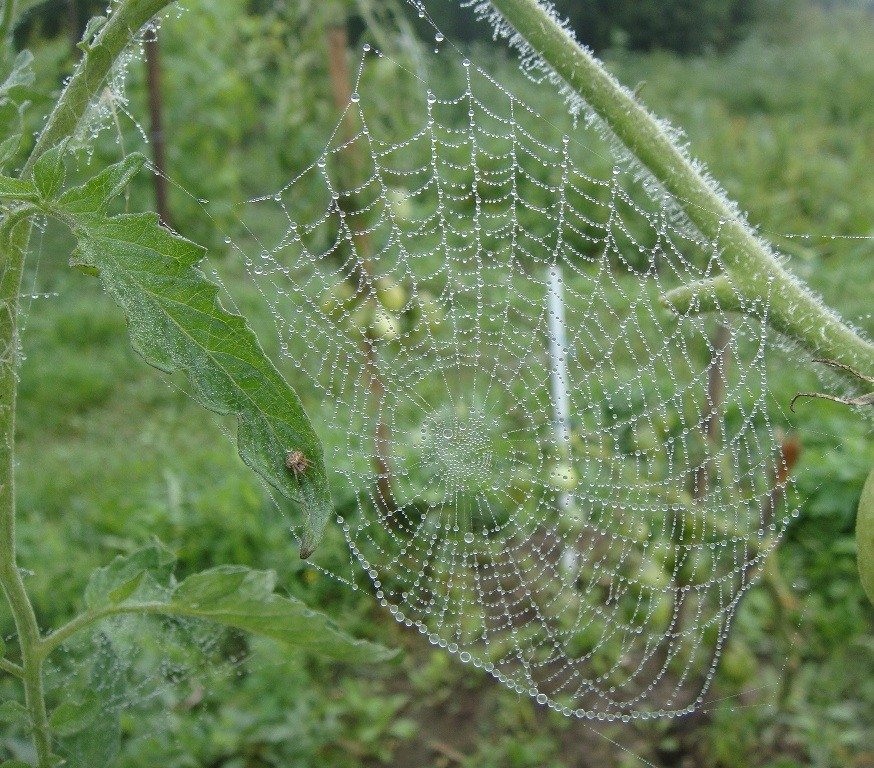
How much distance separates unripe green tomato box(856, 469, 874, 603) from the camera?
28.3 inches

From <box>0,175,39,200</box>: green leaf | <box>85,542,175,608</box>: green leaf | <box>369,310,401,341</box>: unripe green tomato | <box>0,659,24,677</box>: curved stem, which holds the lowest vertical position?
<box>0,659,24,677</box>: curved stem

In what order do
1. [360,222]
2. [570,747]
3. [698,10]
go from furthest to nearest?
[698,10] < [360,222] < [570,747]

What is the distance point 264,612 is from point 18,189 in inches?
16.1

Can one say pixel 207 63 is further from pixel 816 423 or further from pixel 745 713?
pixel 745 713

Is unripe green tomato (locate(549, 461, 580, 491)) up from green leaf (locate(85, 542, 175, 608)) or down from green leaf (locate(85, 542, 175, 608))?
up

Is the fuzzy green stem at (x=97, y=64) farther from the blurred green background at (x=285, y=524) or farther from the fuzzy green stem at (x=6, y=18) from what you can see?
the fuzzy green stem at (x=6, y=18)

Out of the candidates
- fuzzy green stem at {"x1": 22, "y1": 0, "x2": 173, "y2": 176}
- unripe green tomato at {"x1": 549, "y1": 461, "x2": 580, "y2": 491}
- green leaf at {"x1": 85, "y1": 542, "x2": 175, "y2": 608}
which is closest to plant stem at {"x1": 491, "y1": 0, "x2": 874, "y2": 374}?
fuzzy green stem at {"x1": 22, "y1": 0, "x2": 173, "y2": 176}

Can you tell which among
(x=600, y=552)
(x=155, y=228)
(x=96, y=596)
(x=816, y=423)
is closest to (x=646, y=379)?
(x=816, y=423)

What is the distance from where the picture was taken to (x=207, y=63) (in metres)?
5.37

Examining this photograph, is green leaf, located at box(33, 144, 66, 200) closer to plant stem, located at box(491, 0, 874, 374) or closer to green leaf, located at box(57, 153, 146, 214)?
green leaf, located at box(57, 153, 146, 214)

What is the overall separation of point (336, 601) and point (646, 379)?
138 cm

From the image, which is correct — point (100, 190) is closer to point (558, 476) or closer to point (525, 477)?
point (558, 476)

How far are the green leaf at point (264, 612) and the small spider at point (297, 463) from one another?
19cm

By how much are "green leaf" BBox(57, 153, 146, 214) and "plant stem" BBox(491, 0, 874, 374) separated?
1.10 ft
